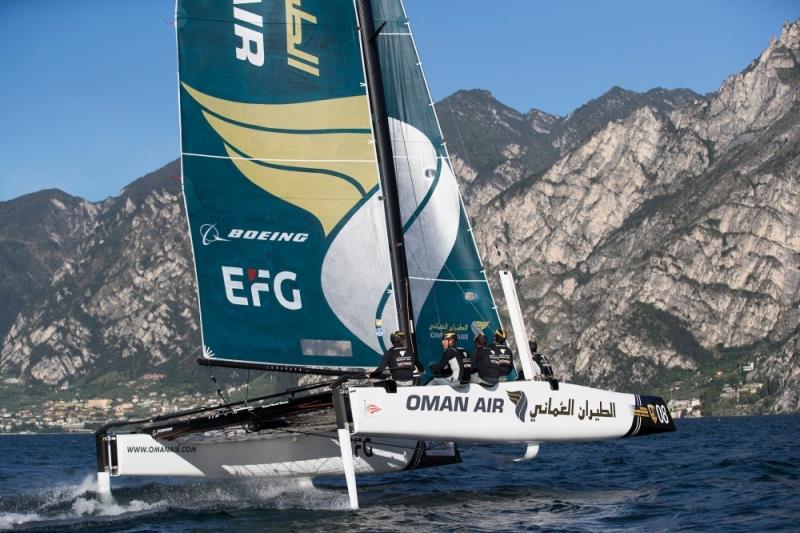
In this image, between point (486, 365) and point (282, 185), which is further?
point (282, 185)

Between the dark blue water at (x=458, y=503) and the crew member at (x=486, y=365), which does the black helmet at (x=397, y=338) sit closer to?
the crew member at (x=486, y=365)

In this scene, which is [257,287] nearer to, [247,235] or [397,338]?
[247,235]

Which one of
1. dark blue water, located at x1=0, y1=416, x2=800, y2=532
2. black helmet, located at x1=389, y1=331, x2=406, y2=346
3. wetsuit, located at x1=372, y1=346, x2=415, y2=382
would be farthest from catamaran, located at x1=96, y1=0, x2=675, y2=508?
wetsuit, located at x1=372, y1=346, x2=415, y2=382

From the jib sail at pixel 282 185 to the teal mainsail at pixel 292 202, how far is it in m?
0.02

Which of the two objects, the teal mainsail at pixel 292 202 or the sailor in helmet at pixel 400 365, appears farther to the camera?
the teal mainsail at pixel 292 202

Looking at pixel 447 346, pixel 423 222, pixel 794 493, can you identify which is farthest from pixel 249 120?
pixel 794 493

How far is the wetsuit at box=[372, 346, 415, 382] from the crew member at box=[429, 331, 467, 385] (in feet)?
2.31

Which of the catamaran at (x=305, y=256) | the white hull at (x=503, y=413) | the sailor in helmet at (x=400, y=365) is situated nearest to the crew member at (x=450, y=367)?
the white hull at (x=503, y=413)

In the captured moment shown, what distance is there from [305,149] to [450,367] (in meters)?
5.06

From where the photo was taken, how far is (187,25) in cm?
2017

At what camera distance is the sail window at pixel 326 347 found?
1977 centimetres

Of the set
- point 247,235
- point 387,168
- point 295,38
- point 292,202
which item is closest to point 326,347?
point 247,235

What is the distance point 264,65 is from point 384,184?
3.14 metres

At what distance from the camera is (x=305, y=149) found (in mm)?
20266
